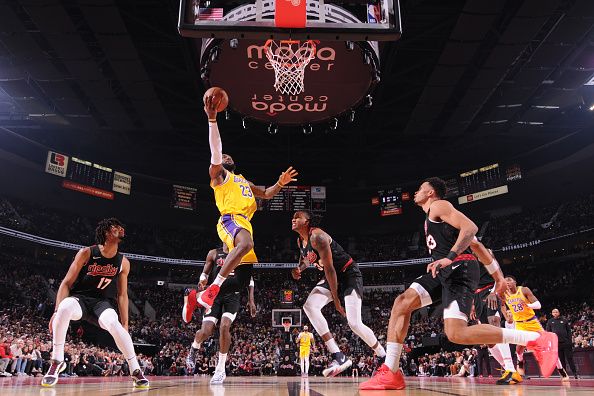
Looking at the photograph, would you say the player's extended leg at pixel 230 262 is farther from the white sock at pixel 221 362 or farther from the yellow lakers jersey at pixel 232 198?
the white sock at pixel 221 362

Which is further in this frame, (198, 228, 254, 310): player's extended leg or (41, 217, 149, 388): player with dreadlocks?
(198, 228, 254, 310): player's extended leg

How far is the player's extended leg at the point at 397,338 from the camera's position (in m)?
4.30

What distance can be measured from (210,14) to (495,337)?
15.5 feet

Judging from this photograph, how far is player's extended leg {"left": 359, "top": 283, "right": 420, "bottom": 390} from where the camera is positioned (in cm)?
430

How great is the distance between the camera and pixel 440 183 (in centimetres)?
465

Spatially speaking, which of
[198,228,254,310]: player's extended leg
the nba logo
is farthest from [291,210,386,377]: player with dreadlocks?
the nba logo

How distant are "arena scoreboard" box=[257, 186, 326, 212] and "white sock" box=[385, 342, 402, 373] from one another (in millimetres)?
20814

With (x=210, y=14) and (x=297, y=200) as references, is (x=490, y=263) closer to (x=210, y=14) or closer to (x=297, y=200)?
(x=210, y=14)

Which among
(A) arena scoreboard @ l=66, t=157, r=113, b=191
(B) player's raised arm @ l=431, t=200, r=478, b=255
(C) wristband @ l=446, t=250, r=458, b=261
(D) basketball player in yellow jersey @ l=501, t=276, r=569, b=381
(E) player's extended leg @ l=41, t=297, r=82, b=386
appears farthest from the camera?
(A) arena scoreboard @ l=66, t=157, r=113, b=191

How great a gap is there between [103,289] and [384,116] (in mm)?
17485

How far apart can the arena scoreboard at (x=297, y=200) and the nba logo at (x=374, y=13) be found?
19406mm

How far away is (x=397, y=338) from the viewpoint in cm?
448

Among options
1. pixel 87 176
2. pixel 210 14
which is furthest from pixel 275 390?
pixel 87 176

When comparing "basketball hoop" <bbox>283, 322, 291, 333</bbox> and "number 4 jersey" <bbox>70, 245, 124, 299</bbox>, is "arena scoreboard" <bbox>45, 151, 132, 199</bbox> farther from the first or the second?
"number 4 jersey" <bbox>70, 245, 124, 299</bbox>
